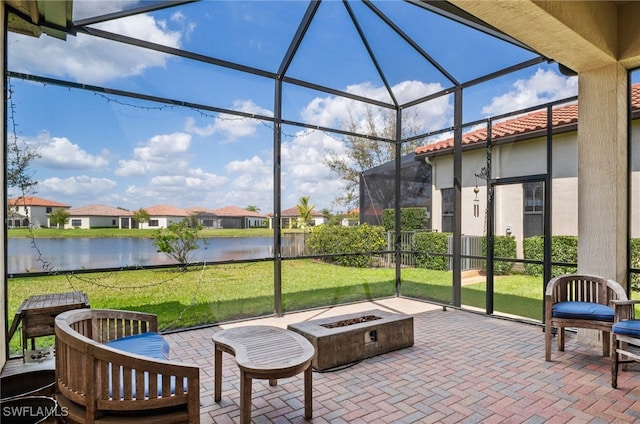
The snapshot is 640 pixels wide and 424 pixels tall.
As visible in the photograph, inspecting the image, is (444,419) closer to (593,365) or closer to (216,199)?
(593,365)

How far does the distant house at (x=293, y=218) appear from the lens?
549 centimetres

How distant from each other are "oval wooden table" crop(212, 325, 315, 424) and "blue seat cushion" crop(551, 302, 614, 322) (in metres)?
2.70

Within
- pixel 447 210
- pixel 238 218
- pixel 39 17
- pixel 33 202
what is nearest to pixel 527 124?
pixel 447 210

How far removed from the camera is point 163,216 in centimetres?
484

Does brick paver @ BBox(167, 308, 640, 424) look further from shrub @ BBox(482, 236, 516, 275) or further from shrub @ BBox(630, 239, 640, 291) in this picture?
shrub @ BBox(482, 236, 516, 275)

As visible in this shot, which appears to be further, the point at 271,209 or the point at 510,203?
the point at 271,209

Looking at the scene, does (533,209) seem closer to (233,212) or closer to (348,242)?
(348,242)

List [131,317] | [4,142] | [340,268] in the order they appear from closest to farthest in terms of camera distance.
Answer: [131,317], [4,142], [340,268]

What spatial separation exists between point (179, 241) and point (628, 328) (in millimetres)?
4882

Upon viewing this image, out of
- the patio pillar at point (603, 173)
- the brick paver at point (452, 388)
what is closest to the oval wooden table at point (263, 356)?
the brick paver at point (452, 388)

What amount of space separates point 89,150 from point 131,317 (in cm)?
262

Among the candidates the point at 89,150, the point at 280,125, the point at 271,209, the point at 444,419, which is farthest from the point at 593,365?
the point at 89,150

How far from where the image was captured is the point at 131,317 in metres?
2.73

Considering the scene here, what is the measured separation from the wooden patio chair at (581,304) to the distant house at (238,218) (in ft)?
12.6
